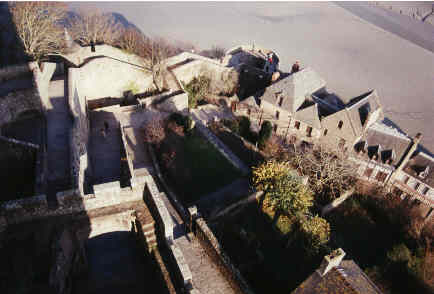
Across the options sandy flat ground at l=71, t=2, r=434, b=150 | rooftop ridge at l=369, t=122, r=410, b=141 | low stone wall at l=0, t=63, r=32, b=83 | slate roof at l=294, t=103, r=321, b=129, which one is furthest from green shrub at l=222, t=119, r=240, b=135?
sandy flat ground at l=71, t=2, r=434, b=150

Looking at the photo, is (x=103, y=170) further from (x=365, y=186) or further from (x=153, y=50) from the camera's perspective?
(x=365, y=186)

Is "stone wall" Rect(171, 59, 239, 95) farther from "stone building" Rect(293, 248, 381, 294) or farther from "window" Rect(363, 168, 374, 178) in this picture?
"stone building" Rect(293, 248, 381, 294)

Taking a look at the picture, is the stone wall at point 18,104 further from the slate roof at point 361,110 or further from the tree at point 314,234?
the slate roof at point 361,110

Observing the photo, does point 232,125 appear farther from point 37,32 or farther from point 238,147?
point 37,32

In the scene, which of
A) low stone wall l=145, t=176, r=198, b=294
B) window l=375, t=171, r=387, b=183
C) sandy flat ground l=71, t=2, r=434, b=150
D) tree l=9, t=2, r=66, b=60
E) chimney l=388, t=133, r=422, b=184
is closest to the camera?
low stone wall l=145, t=176, r=198, b=294

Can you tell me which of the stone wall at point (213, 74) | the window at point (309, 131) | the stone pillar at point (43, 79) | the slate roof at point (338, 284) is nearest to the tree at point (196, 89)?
the stone wall at point (213, 74)
